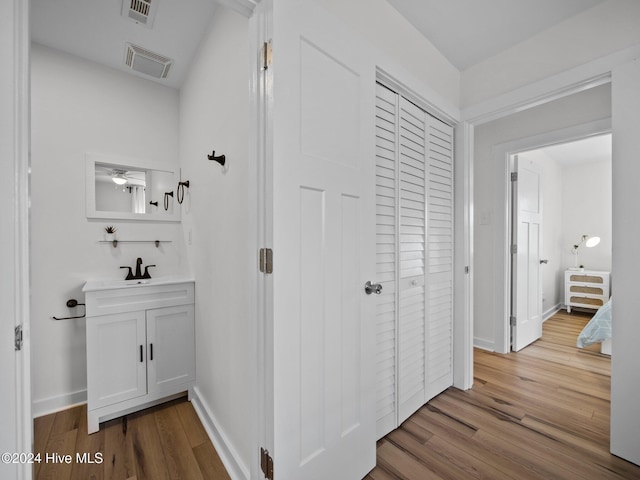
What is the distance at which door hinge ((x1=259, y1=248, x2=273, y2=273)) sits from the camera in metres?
1.06

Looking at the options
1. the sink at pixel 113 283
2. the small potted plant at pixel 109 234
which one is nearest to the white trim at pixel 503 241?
the sink at pixel 113 283

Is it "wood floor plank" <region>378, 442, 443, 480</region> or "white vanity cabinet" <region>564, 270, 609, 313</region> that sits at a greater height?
"white vanity cabinet" <region>564, 270, 609, 313</region>

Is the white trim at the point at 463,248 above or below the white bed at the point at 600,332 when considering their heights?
above

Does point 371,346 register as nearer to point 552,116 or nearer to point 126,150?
point 126,150

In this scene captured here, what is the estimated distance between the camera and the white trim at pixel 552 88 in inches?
60.9

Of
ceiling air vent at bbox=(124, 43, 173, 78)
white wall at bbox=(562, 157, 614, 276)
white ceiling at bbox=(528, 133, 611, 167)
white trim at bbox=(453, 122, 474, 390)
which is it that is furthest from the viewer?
white wall at bbox=(562, 157, 614, 276)

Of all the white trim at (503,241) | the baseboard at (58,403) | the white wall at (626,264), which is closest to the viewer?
the white wall at (626,264)

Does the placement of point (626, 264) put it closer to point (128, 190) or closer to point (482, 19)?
point (482, 19)

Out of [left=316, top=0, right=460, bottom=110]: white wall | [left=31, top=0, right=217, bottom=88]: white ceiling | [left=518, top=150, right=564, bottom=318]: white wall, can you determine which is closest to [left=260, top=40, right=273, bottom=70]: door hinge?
[left=316, top=0, right=460, bottom=110]: white wall

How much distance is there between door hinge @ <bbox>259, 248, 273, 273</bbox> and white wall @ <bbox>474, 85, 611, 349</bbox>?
9.18 feet

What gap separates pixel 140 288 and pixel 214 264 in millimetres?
616

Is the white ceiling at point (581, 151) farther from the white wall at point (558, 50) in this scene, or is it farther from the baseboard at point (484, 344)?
the baseboard at point (484, 344)

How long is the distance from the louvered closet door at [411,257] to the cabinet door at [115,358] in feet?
5.24

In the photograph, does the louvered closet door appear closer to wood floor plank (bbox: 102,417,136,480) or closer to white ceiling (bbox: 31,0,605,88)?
white ceiling (bbox: 31,0,605,88)
